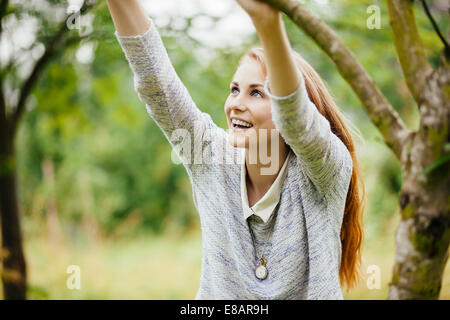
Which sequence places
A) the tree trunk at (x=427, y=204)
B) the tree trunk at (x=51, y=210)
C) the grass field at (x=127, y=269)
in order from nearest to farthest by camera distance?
the tree trunk at (x=427, y=204) < the grass field at (x=127, y=269) < the tree trunk at (x=51, y=210)

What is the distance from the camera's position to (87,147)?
8.09 metres

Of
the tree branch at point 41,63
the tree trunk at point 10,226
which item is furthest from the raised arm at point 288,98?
the tree trunk at point 10,226

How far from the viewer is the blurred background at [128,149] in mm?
3203

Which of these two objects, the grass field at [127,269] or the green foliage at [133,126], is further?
the grass field at [127,269]

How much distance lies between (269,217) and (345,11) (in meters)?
2.41

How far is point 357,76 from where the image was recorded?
3.33 feet

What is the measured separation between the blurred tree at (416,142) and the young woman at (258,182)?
191 millimetres

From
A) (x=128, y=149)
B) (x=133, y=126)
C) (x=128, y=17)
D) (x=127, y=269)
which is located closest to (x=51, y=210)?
(x=127, y=269)

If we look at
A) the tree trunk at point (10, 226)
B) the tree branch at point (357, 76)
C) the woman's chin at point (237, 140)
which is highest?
the tree branch at point (357, 76)

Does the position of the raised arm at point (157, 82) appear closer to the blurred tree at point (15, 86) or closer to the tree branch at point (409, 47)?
the tree branch at point (409, 47)

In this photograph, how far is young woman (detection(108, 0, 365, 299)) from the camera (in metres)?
1.35

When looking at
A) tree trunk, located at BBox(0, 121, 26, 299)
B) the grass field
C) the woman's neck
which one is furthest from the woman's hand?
the grass field

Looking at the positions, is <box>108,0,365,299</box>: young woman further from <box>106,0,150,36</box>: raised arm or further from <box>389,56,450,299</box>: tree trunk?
<box>389,56,450,299</box>: tree trunk
